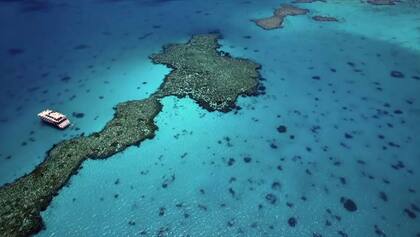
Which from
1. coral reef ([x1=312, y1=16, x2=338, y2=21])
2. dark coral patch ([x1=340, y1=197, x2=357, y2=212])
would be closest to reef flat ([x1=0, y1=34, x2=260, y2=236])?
dark coral patch ([x1=340, y1=197, x2=357, y2=212])

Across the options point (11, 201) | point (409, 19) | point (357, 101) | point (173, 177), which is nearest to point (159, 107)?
point (173, 177)

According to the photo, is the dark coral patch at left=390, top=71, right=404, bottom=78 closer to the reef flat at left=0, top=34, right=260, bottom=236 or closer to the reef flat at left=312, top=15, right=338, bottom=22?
the reef flat at left=0, top=34, right=260, bottom=236

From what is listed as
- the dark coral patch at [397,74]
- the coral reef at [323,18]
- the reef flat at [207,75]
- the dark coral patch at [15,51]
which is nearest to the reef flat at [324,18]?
the coral reef at [323,18]

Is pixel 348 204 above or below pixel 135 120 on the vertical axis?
below

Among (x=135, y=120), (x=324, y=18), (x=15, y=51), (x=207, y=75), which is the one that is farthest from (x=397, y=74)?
(x=15, y=51)

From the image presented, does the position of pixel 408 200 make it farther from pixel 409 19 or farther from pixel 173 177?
pixel 409 19

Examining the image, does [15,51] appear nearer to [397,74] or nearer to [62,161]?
[62,161]
